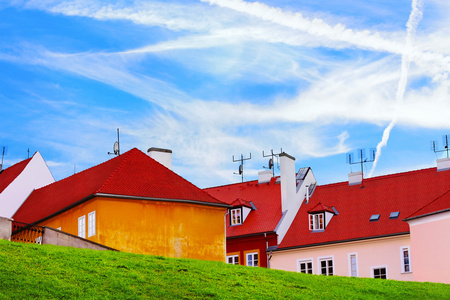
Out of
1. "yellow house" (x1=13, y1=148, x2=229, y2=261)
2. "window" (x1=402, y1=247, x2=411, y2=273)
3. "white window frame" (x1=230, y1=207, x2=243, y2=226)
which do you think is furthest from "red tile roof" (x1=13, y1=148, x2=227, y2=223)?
"window" (x1=402, y1=247, x2=411, y2=273)

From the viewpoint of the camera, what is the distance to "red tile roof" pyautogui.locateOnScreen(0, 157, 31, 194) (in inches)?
2635

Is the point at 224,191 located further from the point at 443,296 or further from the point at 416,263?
the point at 443,296

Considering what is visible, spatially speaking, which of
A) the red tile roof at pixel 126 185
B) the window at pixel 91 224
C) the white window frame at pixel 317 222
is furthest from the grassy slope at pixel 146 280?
the white window frame at pixel 317 222

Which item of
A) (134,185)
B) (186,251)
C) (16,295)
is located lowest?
(16,295)

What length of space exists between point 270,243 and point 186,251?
1328 cm

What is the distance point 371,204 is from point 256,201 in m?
9.78

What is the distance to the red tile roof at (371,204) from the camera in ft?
202

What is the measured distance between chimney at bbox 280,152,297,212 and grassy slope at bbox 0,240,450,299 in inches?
995

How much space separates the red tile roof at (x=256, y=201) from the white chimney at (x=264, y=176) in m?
0.37

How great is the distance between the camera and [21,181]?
67188 mm

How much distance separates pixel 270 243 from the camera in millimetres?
65000

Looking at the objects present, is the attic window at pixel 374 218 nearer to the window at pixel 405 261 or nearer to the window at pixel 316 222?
the window at pixel 405 261

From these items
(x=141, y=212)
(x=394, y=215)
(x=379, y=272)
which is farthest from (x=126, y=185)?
(x=394, y=215)

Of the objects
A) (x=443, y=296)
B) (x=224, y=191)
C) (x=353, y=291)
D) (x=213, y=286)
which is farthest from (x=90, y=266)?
(x=224, y=191)
